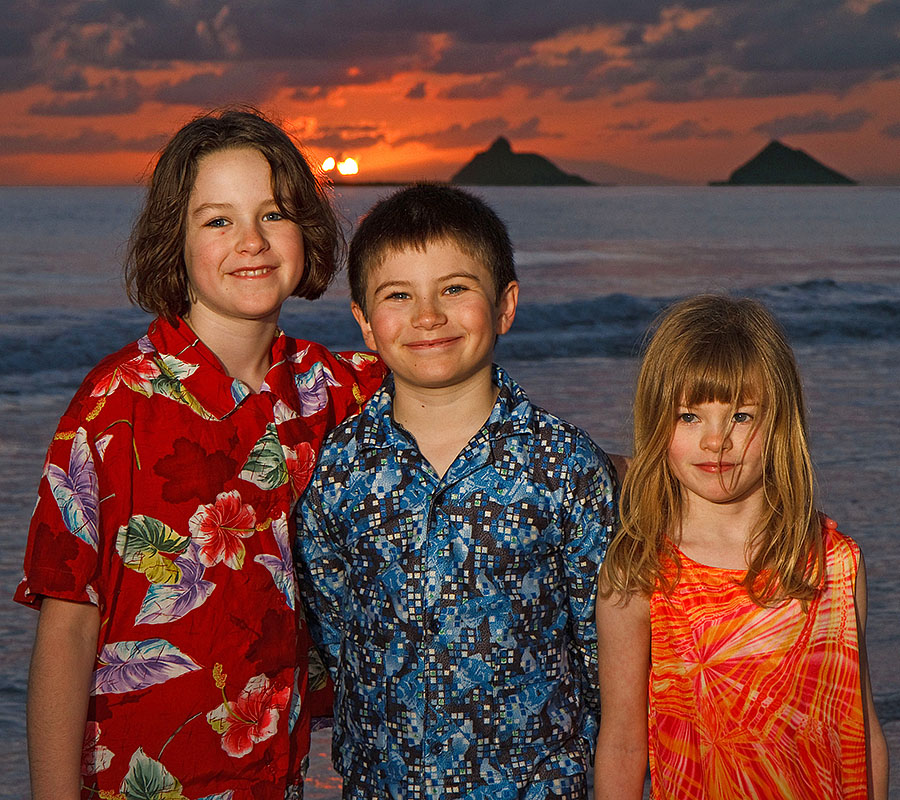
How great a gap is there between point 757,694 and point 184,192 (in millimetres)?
1702

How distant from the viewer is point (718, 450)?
7.61 ft

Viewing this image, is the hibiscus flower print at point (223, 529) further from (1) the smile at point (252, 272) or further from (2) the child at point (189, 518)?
(1) the smile at point (252, 272)

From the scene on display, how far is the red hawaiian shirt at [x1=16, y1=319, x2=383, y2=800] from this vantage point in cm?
222

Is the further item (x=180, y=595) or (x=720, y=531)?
(x=720, y=531)

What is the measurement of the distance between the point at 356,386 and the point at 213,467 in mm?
547

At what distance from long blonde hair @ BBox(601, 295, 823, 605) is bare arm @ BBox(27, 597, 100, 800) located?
1109mm

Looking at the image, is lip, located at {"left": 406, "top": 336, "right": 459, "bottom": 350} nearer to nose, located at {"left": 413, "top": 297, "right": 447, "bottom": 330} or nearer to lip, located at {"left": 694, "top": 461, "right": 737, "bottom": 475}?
nose, located at {"left": 413, "top": 297, "right": 447, "bottom": 330}

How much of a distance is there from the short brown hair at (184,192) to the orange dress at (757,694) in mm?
1253

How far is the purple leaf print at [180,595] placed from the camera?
7.52 ft

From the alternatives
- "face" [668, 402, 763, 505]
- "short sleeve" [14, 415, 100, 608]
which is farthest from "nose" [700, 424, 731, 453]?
"short sleeve" [14, 415, 100, 608]

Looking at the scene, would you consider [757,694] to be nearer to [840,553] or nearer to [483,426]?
[840,553]

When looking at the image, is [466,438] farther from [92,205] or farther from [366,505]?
[92,205]

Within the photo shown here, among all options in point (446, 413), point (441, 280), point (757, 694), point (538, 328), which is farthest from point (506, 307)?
point (538, 328)

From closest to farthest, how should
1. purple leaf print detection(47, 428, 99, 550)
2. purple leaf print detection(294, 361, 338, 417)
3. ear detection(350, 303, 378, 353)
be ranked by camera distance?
purple leaf print detection(47, 428, 99, 550) → ear detection(350, 303, 378, 353) → purple leaf print detection(294, 361, 338, 417)
